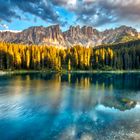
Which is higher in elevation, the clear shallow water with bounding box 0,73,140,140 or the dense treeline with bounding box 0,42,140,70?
the dense treeline with bounding box 0,42,140,70

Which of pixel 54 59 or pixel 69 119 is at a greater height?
pixel 54 59

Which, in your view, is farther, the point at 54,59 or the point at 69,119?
the point at 54,59

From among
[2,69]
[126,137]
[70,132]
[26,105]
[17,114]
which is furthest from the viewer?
[2,69]

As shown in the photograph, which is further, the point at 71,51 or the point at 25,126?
the point at 71,51

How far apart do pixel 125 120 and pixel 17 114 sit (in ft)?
54.5

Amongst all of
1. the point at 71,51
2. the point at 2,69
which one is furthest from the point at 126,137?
the point at 71,51

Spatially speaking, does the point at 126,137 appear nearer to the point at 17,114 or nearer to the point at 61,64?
the point at 17,114

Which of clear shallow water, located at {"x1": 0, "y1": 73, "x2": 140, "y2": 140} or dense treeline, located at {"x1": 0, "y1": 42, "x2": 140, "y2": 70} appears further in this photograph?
dense treeline, located at {"x1": 0, "y1": 42, "x2": 140, "y2": 70}

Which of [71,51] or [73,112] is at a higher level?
[71,51]

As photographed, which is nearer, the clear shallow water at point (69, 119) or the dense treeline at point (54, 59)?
the clear shallow water at point (69, 119)

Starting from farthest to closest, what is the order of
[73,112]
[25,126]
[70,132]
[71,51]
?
[71,51] → [73,112] → [25,126] → [70,132]

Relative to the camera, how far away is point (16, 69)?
→ 16812 cm

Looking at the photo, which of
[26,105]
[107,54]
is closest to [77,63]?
[107,54]

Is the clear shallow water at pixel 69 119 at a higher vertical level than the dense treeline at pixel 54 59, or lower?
lower
